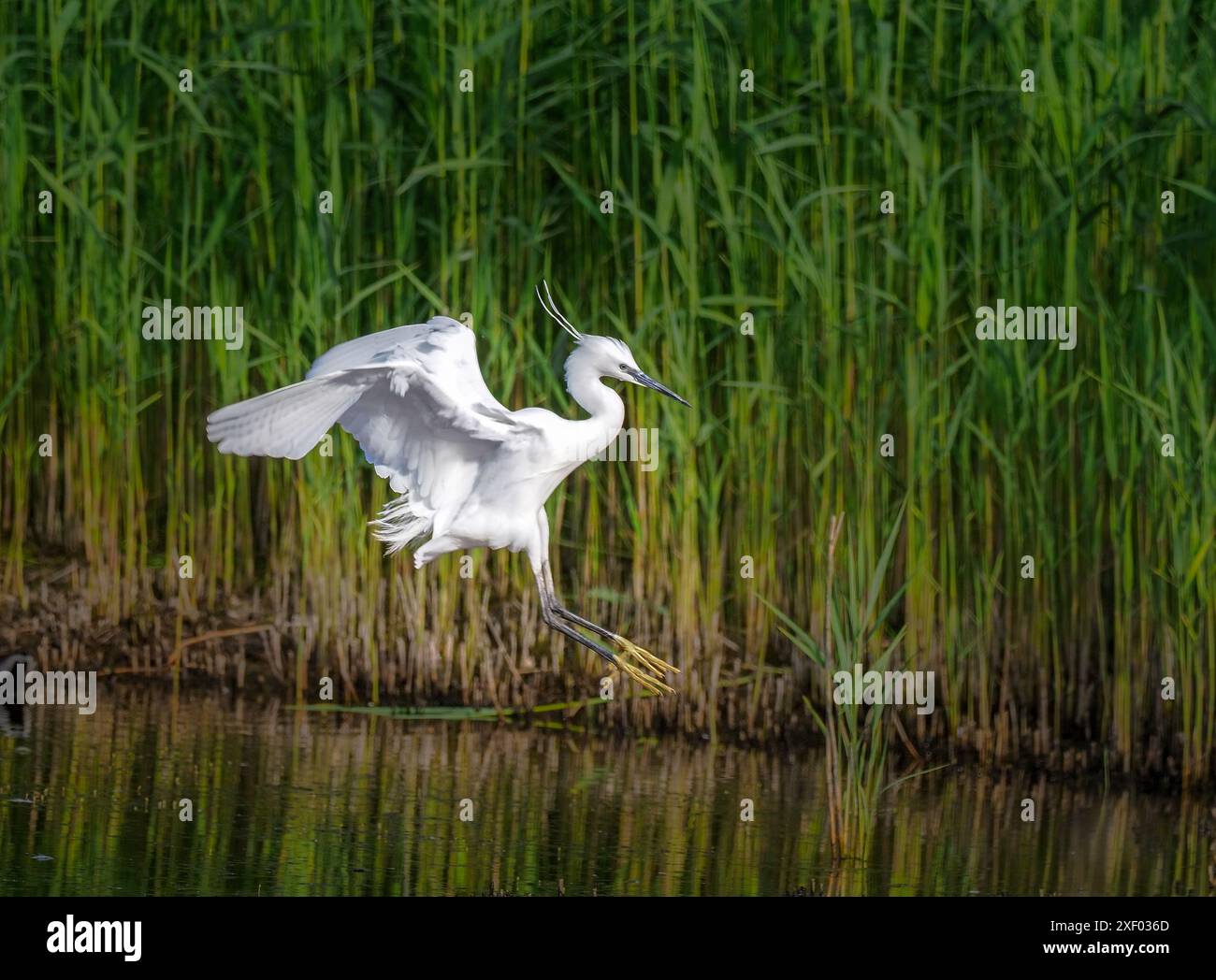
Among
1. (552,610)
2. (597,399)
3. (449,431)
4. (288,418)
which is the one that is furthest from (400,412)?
(552,610)

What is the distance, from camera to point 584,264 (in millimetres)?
7555

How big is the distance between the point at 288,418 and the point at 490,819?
144cm

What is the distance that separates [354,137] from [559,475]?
6.84 ft

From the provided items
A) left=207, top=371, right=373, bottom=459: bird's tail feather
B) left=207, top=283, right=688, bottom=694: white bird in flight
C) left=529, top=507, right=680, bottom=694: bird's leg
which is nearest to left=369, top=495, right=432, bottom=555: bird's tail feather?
left=207, top=283, right=688, bottom=694: white bird in flight

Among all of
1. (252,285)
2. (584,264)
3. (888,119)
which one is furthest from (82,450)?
(888,119)

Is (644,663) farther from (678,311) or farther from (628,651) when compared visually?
(678,311)

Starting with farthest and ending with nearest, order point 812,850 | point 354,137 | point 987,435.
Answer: point 354,137, point 987,435, point 812,850

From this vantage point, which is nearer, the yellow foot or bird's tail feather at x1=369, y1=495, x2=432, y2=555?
the yellow foot

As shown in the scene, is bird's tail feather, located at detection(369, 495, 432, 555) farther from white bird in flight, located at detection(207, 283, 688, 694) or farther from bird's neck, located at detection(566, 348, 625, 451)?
bird's neck, located at detection(566, 348, 625, 451)

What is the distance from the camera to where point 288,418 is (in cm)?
550

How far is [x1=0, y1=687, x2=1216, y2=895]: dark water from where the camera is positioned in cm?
545

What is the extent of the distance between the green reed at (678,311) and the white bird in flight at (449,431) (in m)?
0.90

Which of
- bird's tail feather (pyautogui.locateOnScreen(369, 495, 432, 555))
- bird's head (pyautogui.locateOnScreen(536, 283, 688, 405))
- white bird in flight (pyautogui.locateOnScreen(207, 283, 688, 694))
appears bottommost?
bird's tail feather (pyautogui.locateOnScreen(369, 495, 432, 555))

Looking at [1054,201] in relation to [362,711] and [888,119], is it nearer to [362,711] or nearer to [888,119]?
[888,119]
